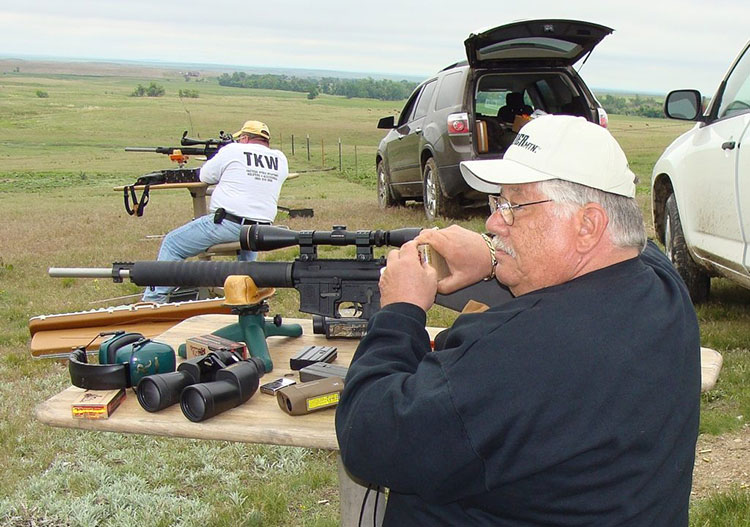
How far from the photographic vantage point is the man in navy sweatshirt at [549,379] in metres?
1.71

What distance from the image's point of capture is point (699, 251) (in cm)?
591

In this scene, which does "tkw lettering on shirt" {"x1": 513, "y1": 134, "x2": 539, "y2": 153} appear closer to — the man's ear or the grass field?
the man's ear

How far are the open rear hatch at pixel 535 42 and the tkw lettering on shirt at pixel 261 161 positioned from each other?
2.81 metres

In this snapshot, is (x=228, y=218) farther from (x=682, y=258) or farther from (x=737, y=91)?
(x=737, y=91)

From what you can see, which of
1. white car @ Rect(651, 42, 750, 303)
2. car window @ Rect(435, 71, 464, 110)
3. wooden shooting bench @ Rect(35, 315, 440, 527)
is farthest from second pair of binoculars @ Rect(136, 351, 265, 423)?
car window @ Rect(435, 71, 464, 110)

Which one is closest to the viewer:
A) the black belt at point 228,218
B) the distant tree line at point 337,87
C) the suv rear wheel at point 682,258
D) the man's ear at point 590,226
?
the man's ear at point 590,226

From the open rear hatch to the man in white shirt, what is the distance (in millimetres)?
2965

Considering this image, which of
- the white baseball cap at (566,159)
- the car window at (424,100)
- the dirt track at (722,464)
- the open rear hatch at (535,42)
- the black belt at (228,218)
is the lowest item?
the dirt track at (722,464)

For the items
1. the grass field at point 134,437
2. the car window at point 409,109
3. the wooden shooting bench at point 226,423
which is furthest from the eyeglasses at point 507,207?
the car window at point 409,109

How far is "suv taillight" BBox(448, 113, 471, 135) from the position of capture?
1027 centimetres

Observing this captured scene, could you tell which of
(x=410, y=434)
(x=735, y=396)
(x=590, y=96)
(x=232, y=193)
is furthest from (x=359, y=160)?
(x=410, y=434)

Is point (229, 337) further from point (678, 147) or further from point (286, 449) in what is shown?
point (678, 147)

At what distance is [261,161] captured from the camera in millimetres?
7957

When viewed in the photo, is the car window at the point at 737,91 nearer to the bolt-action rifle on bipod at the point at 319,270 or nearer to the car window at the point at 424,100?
the bolt-action rifle on bipod at the point at 319,270
